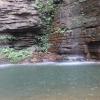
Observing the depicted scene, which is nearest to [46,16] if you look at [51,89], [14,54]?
[14,54]

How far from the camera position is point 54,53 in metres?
16.3

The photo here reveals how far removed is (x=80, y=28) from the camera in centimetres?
1603

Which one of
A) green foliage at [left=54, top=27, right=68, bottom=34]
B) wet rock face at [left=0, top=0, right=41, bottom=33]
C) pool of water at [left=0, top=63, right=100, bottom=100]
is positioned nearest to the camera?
pool of water at [left=0, top=63, right=100, bottom=100]

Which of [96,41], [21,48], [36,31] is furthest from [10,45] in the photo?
[96,41]

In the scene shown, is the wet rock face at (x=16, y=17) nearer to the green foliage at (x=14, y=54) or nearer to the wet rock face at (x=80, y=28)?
the green foliage at (x=14, y=54)

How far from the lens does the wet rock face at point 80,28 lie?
1516cm

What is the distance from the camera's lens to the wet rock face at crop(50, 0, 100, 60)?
1516cm

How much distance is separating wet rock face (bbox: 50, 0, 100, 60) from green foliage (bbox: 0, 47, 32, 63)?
1463 mm

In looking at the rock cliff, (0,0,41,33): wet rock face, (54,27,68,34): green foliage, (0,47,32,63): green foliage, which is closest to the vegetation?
(0,47,32,63): green foliage

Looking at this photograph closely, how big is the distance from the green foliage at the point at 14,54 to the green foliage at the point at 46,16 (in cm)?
126

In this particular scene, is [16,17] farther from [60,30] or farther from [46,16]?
[60,30]

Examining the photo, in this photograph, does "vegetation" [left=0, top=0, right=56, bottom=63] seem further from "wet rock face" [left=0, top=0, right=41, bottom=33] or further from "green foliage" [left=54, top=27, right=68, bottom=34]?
"green foliage" [left=54, top=27, right=68, bottom=34]

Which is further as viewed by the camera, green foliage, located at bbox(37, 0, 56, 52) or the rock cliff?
green foliage, located at bbox(37, 0, 56, 52)

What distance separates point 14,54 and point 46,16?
12.0ft
